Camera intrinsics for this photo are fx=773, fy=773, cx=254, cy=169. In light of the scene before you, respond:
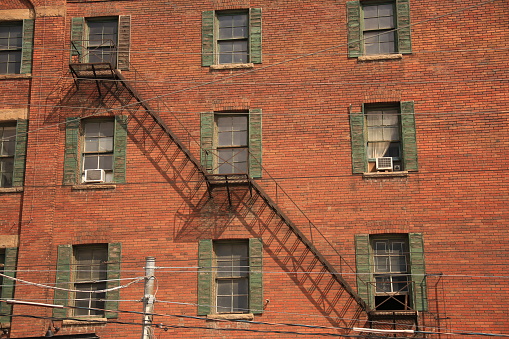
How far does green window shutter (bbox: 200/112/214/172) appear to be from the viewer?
2081 centimetres

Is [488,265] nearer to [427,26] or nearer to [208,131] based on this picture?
[427,26]

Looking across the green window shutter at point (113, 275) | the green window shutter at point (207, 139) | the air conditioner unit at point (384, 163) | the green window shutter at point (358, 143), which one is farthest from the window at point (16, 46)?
the air conditioner unit at point (384, 163)

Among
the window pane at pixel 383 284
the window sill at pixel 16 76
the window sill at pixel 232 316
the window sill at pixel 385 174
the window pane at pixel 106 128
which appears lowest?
the window sill at pixel 232 316

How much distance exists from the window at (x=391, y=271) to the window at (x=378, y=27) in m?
5.22

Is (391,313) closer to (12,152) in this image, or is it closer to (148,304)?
(148,304)

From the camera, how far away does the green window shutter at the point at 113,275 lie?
1981 cm

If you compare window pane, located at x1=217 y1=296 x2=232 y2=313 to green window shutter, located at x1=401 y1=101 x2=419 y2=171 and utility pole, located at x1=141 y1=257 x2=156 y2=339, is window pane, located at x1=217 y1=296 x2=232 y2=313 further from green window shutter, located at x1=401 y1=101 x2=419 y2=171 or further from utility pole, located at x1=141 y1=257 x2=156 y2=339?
green window shutter, located at x1=401 y1=101 x2=419 y2=171

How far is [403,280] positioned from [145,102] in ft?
27.7

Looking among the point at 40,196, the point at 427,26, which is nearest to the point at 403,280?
the point at 427,26

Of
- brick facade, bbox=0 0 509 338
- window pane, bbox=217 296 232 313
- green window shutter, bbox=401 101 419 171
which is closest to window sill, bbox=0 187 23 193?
brick facade, bbox=0 0 509 338

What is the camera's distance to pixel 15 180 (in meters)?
21.1

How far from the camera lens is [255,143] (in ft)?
67.9

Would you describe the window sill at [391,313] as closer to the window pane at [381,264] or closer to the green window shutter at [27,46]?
the window pane at [381,264]

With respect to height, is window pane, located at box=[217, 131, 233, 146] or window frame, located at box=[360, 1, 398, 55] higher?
window frame, located at box=[360, 1, 398, 55]
